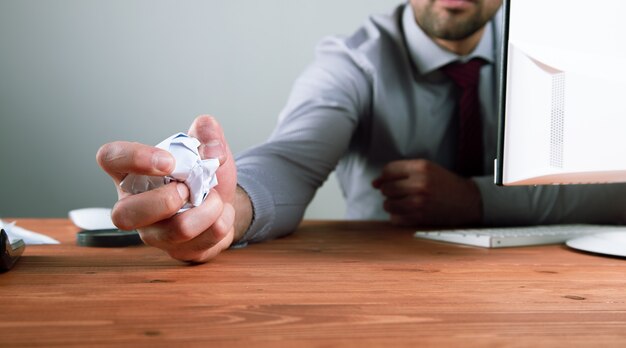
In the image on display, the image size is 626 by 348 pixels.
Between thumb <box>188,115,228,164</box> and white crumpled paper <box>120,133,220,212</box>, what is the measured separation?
0.12ft

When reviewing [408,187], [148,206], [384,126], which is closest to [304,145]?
[408,187]

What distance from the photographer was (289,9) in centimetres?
259

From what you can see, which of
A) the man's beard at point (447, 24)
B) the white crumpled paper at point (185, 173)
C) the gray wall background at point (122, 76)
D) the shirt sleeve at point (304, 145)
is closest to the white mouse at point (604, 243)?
the shirt sleeve at point (304, 145)

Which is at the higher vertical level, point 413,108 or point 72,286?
point 413,108

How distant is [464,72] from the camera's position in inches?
56.7

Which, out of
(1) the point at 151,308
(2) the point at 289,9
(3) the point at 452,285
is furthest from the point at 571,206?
(2) the point at 289,9

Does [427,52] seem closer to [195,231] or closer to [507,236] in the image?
[507,236]

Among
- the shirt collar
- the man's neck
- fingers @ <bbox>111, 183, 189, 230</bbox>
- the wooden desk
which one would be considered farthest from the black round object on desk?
the man's neck

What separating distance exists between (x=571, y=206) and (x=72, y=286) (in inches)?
38.6

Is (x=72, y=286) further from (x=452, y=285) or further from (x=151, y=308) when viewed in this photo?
(x=452, y=285)

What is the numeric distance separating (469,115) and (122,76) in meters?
1.56

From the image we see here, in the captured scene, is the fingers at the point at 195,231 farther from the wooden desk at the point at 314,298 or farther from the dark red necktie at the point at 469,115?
the dark red necktie at the point at 469,115

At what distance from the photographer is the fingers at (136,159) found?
595mm

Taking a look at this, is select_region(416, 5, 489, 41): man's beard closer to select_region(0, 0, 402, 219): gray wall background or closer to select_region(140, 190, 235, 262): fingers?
select_region(140, 190, 235, 262): fingers
